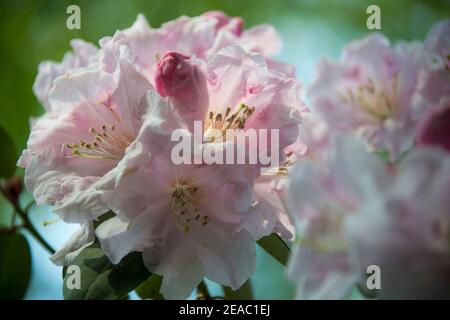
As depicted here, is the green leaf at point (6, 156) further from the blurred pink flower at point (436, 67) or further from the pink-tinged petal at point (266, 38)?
the blurred pink flower at point (436, 67)

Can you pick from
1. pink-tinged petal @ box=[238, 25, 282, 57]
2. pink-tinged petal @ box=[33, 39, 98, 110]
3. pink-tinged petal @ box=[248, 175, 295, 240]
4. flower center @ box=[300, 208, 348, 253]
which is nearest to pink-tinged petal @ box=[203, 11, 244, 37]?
pink-tinged petal @ box=[238, 25, 282, 57]

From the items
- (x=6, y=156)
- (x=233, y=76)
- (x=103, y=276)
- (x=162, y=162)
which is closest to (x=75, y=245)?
(x=103, y=276)

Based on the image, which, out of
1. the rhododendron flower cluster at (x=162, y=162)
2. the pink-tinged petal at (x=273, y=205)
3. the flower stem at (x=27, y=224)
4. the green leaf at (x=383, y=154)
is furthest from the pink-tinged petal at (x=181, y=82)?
the flower stem at (x=27, y=224)

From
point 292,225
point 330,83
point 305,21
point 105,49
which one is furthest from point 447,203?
point 305,21

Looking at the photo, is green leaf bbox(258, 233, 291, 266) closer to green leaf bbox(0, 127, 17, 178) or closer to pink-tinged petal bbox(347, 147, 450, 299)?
pink-tinged petal bbox(347, 147, 450, 299)

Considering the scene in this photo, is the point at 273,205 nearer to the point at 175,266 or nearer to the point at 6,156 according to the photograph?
the point at 175,266

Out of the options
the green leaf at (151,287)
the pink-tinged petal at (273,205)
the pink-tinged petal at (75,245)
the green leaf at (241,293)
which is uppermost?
the pink-tinged petal at (273,205)
